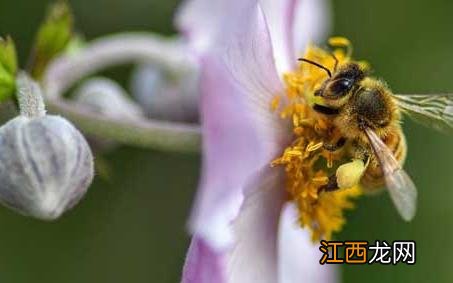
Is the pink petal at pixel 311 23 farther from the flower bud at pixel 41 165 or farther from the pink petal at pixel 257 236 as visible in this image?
the flower bud at pixel 41 165

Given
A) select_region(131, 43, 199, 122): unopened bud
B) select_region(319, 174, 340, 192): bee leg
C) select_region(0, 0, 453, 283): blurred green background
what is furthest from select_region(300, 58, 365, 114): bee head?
select_region(0, 0, 453, 283): blurred green background

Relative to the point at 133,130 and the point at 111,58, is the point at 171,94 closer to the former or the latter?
the point at 111,58

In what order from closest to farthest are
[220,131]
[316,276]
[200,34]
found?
[220,131], [200,34], [316,276]

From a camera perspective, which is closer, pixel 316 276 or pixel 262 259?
pixel 262 259

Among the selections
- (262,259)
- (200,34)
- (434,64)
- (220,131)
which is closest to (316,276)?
(262,259)

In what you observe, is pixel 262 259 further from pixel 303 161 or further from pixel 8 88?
pixel 8 88

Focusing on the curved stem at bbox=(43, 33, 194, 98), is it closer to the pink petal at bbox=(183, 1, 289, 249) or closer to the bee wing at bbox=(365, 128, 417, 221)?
the pink petal at bbox=(183, 1, 289, 249)
